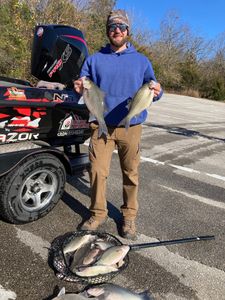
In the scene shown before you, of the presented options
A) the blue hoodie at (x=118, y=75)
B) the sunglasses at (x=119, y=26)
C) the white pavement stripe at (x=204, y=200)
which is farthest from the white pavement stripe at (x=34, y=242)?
the white pavement stripe at (x=204, y=200)

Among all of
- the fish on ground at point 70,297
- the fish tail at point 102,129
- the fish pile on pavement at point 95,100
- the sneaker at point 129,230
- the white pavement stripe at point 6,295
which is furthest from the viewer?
the sneaker at point 129,230

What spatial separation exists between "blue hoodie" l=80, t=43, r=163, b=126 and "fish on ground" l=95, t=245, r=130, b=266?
1229 millimetres

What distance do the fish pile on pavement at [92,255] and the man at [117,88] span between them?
54cm

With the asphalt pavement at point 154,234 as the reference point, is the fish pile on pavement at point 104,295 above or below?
above

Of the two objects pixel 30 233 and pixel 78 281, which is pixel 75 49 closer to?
pixel 30 233

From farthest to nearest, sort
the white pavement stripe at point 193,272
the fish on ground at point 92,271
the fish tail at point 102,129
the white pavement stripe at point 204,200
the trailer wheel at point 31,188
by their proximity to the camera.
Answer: the white pavement stripe at point 204,200
the trailer wheel at point 31,188
the fish tail at point 102,129
the white pavement stripe at point 193,272
the fish on ground at point 92,271

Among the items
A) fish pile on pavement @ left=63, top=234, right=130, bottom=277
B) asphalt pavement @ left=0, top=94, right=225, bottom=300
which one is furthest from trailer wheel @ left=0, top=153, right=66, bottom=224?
fish pile on pavement @ left=63, top=234, right=130, bottom=277

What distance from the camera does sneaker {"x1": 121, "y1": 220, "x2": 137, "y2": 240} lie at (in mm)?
4027

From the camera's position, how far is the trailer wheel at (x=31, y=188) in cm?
381

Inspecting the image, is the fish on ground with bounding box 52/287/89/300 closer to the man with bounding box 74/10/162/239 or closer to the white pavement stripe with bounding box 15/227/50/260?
the white pavement stripe with bounding box 15/227/50/260

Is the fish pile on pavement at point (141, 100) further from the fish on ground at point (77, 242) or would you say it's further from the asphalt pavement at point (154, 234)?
the asphalt pavement at point (154, 234)

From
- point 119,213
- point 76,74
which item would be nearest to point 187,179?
point 119,213

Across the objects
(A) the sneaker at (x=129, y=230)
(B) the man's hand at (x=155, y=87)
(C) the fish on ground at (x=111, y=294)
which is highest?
(B) the man's hand at (x=155, y=87)

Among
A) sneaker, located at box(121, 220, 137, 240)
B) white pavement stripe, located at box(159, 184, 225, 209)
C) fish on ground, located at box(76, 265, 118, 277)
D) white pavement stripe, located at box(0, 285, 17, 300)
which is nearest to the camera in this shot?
white pavement stripe, located at box(0, 285, 17, 300)
